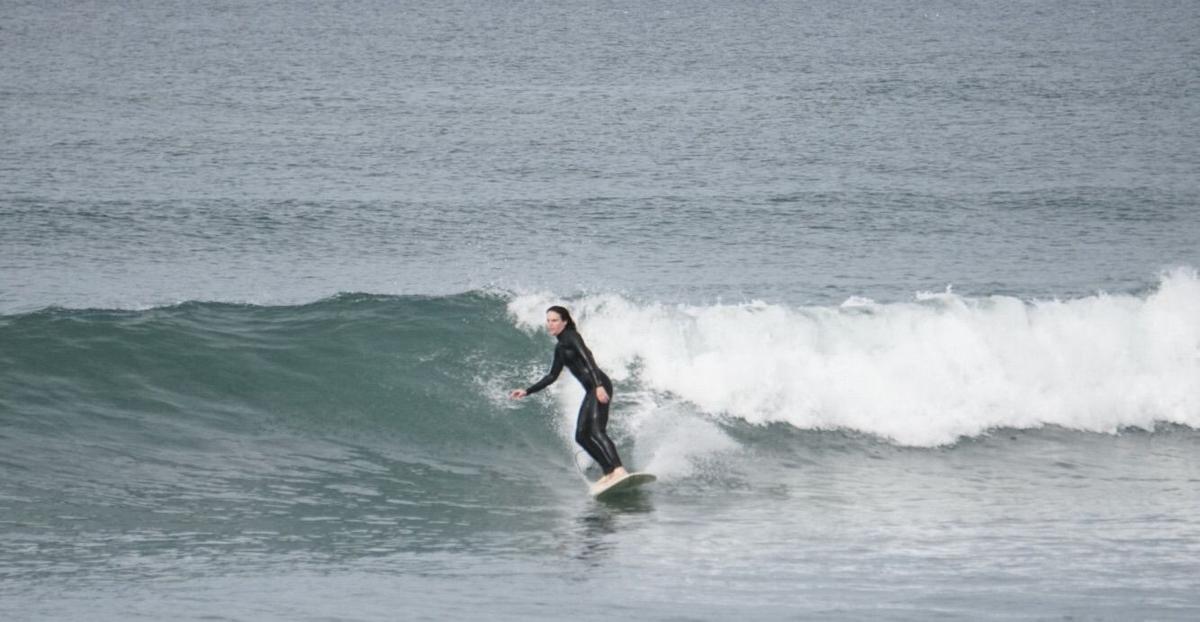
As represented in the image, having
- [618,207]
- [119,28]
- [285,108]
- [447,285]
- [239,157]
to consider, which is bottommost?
[447,285]

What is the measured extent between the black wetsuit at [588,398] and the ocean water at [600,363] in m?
0.43

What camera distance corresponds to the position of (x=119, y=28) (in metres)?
57.2

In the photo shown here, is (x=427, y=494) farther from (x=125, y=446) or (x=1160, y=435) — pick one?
(x=1160, y=435)

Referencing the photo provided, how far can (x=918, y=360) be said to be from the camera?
15.3m

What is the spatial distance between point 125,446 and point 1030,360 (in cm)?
947

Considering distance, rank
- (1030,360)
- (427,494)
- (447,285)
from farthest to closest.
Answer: (447,285)
(1030,360)
(427,494)

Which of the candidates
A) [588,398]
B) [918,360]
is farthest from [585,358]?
[918,360]

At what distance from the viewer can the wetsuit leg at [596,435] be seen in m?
11.1

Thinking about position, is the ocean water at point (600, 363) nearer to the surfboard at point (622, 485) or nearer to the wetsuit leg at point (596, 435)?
the surfboard at point (622, 485)

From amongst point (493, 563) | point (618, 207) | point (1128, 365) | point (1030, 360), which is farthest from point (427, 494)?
point (618, 207)

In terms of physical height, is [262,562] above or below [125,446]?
below

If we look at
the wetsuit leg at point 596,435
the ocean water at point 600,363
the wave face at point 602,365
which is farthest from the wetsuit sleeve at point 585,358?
the wave face at point 602,365

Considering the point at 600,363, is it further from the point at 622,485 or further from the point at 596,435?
the point at 622,485

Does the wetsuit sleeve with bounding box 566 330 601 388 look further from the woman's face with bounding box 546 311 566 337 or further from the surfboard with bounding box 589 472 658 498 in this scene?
the surfboard with bounding box 589 472 658 498
